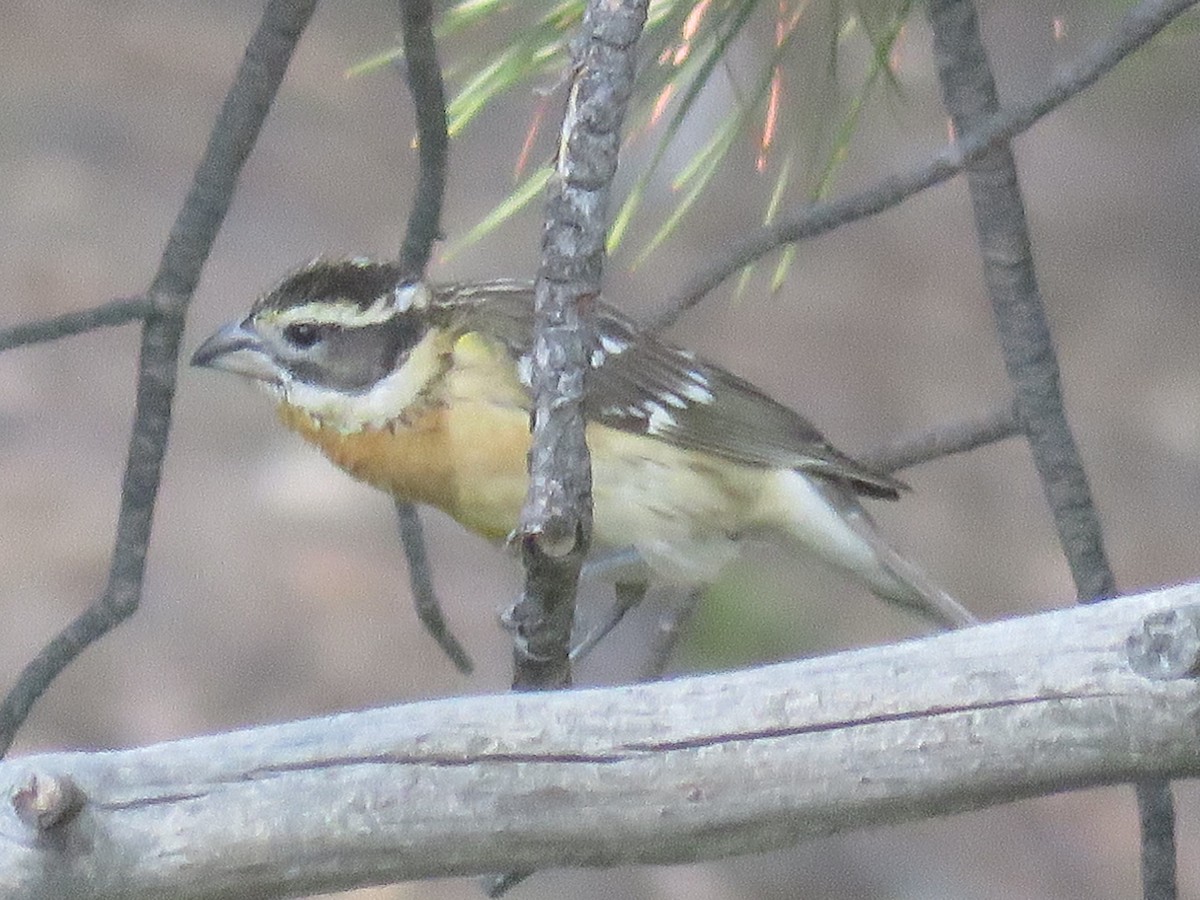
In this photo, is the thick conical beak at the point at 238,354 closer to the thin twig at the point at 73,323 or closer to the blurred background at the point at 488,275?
the thin twig at the point at 73,323

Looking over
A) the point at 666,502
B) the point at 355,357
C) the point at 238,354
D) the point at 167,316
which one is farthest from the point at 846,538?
the point at 167,316

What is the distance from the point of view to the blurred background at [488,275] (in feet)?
13.7

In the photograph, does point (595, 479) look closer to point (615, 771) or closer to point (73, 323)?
point (73, 323)

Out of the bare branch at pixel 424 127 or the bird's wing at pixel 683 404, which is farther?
the bird's wing at pixel 683 404

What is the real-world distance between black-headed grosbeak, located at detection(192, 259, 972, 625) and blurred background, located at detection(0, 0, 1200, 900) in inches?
35.3

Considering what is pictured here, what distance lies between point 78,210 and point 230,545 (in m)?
1.49

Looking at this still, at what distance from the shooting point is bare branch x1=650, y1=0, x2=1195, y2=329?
1.78 metres

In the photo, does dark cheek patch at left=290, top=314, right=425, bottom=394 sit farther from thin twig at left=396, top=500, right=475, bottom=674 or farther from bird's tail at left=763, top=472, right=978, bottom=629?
bird's tail at left=763, top=472, right=978, bottom=629

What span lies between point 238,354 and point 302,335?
0.24 ft

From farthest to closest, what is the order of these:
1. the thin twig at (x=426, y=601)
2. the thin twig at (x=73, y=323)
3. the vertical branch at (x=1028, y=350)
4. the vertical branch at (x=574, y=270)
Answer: the thin twig at (x=426, y=601) < the vertical branch at (x=1028, y=350) < the thin twig at (x=73, y=323) < the vertical branch at (x=574, y=270)

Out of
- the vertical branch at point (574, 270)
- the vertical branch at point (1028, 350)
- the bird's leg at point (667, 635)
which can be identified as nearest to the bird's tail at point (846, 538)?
the bird's leg at point (667, 635)

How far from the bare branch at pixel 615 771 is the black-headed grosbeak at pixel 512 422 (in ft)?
2.41

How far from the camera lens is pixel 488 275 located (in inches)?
205

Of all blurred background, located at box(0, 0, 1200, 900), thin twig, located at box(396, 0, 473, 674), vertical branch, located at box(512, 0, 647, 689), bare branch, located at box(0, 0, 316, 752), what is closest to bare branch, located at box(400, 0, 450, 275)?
thin twig, located at box(396, 0, 473, 674)
